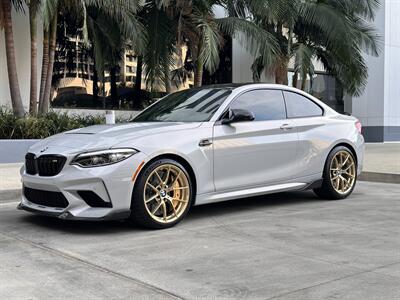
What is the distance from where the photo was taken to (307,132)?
7.49 meters

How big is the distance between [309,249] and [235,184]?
64.2 inches

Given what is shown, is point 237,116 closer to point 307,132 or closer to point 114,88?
point 307,132

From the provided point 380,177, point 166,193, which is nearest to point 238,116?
point 166,193

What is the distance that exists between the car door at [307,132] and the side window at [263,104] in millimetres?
145

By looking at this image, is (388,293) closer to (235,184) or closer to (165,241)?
(165,241)

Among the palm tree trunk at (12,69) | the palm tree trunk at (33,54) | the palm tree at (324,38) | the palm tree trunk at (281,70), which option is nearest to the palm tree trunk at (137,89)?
the palm tree at (324,38)

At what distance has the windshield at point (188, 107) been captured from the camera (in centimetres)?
668

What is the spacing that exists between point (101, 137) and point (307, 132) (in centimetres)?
305

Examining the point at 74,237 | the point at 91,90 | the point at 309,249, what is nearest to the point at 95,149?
the point at 74,237

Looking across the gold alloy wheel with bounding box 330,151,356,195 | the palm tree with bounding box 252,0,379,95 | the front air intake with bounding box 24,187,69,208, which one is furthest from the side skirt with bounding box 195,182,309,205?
the palm tree with bounding box 252,0,379,95

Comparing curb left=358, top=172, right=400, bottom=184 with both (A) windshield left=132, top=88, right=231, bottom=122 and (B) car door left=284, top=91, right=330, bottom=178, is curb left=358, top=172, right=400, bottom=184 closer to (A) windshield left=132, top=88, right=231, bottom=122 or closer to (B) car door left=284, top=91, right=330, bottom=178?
(B) car door left=284, top=91, right=330, bottom=178

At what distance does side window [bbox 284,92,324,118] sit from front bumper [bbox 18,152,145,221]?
8.72ft

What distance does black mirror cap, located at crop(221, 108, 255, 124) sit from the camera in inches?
257

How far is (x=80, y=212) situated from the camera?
5.63m
